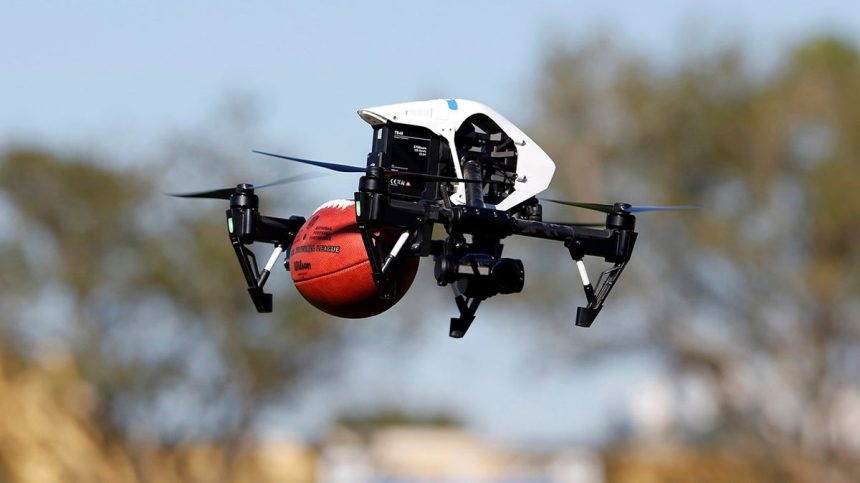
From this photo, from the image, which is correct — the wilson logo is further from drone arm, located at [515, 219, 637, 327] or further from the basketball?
drone arm, located at [515, 219, 637, 327]

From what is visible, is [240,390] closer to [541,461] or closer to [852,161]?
[541,461]

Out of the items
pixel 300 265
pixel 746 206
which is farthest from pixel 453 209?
pixel 746 206

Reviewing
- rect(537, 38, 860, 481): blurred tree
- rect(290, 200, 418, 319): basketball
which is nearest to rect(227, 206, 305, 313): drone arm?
rect(290, 200, 418, 319): basketball

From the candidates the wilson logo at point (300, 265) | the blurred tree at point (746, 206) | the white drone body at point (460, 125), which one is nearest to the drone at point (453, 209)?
the white drone body at point (460, 125)

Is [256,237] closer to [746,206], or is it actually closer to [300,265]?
[300,265]

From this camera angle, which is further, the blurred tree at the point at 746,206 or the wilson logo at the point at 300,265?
the blurred tree at the point at 746,206

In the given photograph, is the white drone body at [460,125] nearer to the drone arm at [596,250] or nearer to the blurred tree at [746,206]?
the drone arm at [596,250]
